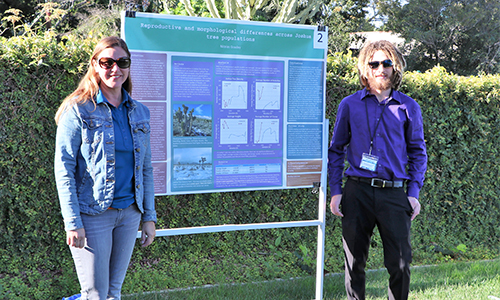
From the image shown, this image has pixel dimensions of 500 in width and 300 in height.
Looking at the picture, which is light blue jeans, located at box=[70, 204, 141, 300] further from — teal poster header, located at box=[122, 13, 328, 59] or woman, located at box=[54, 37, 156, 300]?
teal poster header, located at box=[122, 13, 328, 59]

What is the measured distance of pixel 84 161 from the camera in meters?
2.31

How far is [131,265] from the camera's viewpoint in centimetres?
424

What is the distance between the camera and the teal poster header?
10.9 ft

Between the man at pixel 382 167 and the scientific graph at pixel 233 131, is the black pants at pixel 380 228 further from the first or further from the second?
the scientific graph at pixel 233 131

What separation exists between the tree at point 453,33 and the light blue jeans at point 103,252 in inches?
898

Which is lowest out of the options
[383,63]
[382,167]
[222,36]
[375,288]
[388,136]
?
[375,288]

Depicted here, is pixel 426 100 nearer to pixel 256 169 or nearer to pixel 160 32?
pixel 256 169

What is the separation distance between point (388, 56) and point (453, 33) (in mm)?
22942

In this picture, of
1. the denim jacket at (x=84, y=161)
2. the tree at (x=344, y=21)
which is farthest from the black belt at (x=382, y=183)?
the tree at (x=344, y=21)

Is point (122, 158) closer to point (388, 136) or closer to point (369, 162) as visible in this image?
point (369, 162)

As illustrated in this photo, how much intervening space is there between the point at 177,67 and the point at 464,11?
23.2 meters

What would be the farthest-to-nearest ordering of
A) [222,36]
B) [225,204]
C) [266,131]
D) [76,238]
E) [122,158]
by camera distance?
[225,204], [266,131], [222,36], [122,158], [76,238]

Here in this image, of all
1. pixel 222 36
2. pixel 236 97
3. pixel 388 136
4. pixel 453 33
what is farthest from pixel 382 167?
pixel 453 33

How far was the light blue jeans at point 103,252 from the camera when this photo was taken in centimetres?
228
